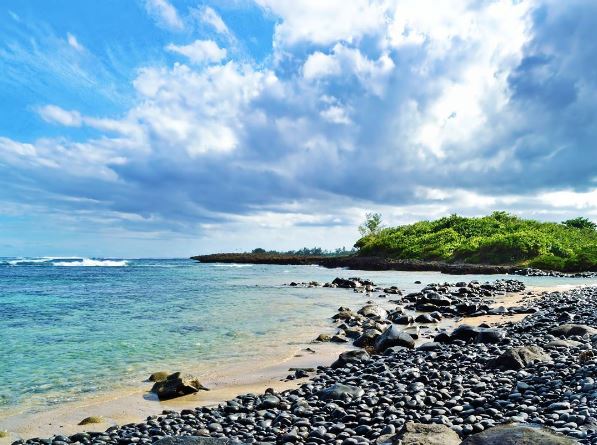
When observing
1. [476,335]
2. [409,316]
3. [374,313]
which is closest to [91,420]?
[476,335]

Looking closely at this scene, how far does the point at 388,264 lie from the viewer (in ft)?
237

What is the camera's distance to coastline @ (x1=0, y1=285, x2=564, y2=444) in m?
7.56

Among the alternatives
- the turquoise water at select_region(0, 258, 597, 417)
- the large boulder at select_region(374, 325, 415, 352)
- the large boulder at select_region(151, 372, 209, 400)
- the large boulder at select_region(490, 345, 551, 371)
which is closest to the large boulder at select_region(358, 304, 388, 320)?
the turquoise water at select_region(0, 258, 597, 417)

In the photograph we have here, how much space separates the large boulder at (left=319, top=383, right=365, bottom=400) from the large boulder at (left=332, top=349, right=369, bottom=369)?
283 centimetres

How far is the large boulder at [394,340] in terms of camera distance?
488 inches

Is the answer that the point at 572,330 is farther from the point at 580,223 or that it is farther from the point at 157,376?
the point at 580,223

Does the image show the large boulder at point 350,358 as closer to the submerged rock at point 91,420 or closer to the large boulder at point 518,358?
the large boulder at point 518,358

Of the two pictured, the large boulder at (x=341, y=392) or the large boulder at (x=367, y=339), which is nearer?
the large boulder at (x=341, y=392)

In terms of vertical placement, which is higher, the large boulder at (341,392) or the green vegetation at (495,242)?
the green vegetation at (495,242)

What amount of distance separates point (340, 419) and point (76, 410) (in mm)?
5123

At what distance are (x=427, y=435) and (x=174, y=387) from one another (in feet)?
18.7

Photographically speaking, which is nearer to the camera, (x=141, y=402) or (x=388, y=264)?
(x=141, y=402)

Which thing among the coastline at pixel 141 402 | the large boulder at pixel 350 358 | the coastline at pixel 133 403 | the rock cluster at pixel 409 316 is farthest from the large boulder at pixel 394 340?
the coastline at pixel 133 403

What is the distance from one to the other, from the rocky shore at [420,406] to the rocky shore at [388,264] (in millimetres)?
42764
